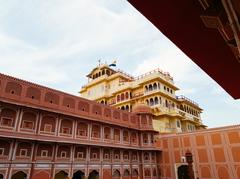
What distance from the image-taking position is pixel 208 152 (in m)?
25.5

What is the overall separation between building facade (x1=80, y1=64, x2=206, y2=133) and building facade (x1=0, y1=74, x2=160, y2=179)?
21.9 feet

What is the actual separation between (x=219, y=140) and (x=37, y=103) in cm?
2325

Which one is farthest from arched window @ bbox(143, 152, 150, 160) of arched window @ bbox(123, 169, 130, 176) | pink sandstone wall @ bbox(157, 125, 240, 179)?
arched window @ bbox(123, 169, 130, 176)

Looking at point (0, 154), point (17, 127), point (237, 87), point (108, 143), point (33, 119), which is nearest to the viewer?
point (237, 87)

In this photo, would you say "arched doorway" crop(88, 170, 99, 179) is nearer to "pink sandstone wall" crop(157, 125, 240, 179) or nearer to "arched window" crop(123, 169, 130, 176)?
"arched window" crop(123, 169, 130, 176)

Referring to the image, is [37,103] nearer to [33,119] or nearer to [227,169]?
[33,119]

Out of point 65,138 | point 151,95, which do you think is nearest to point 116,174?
point 65,138

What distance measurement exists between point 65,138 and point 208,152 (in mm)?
19071

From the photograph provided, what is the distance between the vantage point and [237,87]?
15.6ft

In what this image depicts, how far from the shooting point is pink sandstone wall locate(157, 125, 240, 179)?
2369 cm

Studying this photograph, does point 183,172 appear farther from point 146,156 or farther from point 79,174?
point 79,174

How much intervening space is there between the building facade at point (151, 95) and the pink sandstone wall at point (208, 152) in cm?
507

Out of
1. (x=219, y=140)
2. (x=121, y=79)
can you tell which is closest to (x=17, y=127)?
(x=219, y=140)

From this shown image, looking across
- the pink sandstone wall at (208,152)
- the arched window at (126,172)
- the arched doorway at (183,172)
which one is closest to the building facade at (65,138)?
the arched window at (126,172)
